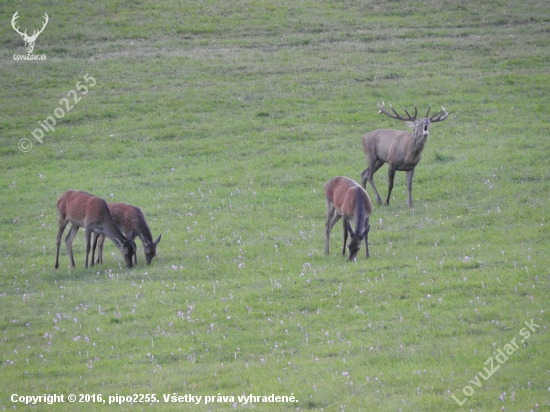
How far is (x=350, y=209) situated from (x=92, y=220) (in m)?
5.35

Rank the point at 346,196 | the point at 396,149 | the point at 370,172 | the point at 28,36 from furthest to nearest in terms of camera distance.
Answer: the point at 28,36, the point at 370,172, the point at 396,149, the point at 346,196

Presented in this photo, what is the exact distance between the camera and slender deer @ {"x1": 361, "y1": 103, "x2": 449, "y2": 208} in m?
18.7

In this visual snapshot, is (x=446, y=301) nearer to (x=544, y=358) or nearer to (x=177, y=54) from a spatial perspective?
(x=544, y=358)

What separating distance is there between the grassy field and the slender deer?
0.73 meters

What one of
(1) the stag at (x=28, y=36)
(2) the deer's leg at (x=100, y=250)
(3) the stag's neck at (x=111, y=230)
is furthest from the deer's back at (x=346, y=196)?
(1) the stag at (x=28, y=36)

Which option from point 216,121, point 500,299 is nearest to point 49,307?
point 500,299

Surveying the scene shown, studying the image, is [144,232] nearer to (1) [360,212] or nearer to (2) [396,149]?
(1) [360,212]

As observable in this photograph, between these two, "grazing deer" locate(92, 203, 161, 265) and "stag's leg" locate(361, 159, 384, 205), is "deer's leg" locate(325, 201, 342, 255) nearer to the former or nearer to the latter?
"grazing deer" locate(92, 203, 161, 265)

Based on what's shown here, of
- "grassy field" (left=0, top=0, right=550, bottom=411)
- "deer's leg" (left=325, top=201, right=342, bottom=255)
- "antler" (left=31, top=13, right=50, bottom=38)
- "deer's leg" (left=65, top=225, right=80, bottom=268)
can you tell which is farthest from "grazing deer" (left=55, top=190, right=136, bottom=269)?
"antler" (left=31, top=13, right=50, bottom=38)

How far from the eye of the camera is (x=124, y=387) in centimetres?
961

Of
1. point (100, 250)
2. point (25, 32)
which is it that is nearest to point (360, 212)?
point (100, 250)

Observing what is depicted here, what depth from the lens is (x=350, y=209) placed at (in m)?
15.1

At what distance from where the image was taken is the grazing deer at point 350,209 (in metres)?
14.5

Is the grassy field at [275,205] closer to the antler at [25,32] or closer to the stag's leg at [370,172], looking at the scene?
the antler at [25,32]
